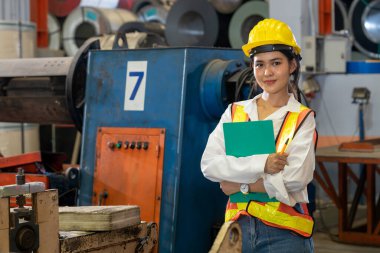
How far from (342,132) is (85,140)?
12.6 feet

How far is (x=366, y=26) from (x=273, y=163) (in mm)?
6233

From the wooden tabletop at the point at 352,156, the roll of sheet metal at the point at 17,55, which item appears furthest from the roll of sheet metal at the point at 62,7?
the wooden tabletop at the point at 352,156

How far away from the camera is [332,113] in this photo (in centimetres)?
734

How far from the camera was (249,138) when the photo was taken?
2584 mm

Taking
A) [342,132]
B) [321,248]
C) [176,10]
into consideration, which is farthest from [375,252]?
[176,10]

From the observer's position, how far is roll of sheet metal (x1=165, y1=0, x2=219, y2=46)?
26.4 ft

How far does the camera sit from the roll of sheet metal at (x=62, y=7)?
33.1 feet

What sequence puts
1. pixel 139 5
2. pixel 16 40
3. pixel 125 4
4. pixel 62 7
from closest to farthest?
pixel 16 40
pixel 62 7
pixel 139 5
pixel 125 4

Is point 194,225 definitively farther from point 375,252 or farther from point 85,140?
point 375,252

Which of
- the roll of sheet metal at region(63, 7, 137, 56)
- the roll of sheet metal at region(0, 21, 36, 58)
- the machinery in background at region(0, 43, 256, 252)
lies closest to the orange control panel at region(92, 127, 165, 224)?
the machinery in background at region(0, 43, 256, 252)

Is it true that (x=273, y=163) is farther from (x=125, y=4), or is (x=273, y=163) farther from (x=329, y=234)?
(x=125, y=4)

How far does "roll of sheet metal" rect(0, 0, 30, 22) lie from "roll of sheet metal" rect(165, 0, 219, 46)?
1831 millimetres

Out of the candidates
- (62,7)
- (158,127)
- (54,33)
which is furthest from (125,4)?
(158,127)

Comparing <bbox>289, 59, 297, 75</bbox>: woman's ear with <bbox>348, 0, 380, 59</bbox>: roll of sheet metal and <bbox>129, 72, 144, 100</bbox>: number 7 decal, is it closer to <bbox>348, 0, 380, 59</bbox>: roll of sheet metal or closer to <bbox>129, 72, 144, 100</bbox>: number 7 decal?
<bbox>129, 72, 144, 100</bbox>: number 7 decal
